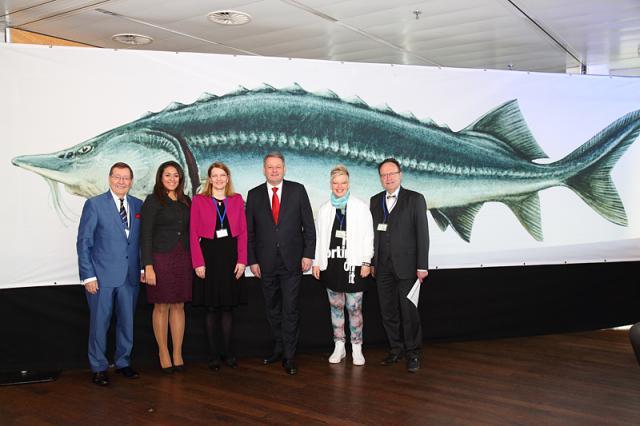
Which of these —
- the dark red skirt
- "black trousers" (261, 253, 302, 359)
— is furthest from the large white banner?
"black trousers" (261, 253, 302, 359)

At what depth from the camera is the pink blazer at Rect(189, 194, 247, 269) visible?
3.86 metres

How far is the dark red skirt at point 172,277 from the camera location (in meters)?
3.81

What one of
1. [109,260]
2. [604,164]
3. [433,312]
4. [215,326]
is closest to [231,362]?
[215,326]

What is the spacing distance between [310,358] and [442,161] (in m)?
1.86

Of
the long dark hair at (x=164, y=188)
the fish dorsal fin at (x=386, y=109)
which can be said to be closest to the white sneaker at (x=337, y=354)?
the long dark hair at (x=164, y=188)

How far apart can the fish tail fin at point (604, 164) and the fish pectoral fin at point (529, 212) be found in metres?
0.37

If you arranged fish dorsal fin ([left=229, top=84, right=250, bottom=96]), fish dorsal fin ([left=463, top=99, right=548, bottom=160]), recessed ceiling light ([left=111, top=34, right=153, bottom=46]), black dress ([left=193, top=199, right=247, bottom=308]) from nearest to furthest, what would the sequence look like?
black dress ([left=193, top=199, right=247, bottom=308]) → fish dorsal fin ([left=229, top=84, right=250, bottom=96]) → fish dorsal fin ([left=463, top=99, right=548, bottom=160]) → recessed ceiling light ([left=111, top=34, right=153, bottom=46])

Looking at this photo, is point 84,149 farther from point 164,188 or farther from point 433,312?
point 433,312

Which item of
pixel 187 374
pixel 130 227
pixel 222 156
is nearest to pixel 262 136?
pixel 222 156

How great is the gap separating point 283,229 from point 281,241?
0.08 m

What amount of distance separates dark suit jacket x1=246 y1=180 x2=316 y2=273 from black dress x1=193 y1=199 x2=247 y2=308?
0.18m

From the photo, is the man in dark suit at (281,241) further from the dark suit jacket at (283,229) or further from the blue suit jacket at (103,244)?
the blue suit jacket at (103,244)

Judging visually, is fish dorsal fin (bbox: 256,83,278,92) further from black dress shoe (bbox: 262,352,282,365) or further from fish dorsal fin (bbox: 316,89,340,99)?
black dress shoe (bbox: 262,352,282,365)

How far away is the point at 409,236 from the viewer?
404 centimetres
